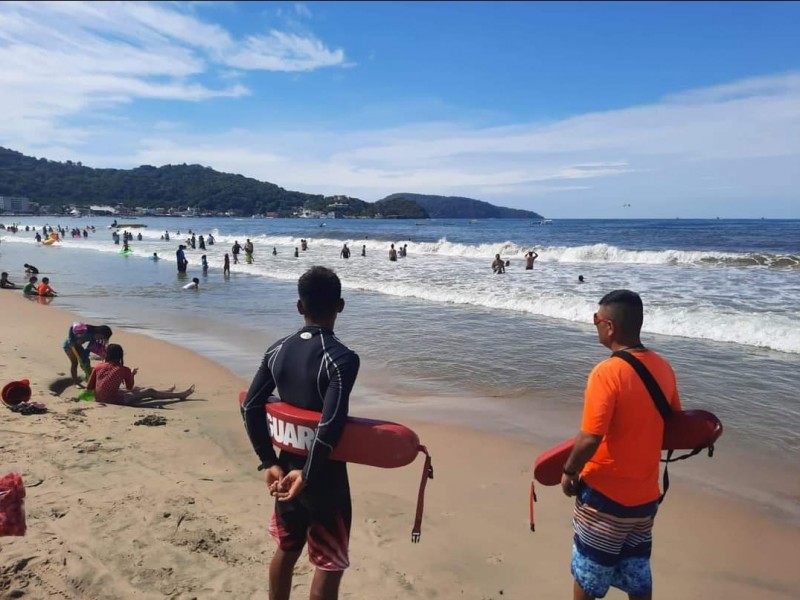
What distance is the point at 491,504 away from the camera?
4.98 m

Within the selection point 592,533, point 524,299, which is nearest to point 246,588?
point 592,533

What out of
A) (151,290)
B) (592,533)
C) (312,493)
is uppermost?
(312,493)

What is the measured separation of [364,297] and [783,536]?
15.9 m

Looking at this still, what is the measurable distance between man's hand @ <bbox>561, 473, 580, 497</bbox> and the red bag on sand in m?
3.00

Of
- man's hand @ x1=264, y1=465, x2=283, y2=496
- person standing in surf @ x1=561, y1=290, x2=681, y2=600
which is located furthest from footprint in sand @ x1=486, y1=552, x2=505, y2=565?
man's hand @ x1=264, y1=465, x2=283, y2=496

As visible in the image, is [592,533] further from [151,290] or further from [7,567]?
[151,290]

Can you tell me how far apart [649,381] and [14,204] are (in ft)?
638

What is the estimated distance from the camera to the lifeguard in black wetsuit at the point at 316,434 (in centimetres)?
255

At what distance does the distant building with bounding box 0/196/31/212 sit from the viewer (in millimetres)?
155875

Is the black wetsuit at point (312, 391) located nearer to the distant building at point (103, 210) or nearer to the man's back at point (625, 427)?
the man's back at point (625, 427)

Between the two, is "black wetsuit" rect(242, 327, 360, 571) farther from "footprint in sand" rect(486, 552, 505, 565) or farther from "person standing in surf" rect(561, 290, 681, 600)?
"footprint in sand" rect(486, 552, 505, 565)

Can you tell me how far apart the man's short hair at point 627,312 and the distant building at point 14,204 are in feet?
618

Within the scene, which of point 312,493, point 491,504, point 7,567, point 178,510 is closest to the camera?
point 312,493

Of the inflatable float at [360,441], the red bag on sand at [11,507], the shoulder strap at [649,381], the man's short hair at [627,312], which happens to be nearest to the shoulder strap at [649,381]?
the shoulder strap at [649,381]
